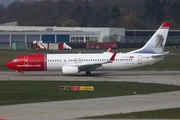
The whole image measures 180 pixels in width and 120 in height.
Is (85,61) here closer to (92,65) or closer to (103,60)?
(92,65)

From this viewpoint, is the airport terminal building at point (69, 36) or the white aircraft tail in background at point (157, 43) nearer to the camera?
the white aircraft tail in background at point (157, 43)

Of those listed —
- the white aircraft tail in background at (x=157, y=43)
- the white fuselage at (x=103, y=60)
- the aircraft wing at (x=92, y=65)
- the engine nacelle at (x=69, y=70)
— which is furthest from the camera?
the white aircraft tail in background at (x=157, y=43)

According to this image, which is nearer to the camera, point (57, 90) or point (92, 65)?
point (57, 90)

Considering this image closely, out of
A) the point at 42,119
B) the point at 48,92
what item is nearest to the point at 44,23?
the point at 48,92

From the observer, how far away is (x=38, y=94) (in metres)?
43.0

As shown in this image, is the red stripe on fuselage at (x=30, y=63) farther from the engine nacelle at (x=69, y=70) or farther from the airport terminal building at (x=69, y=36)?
the airport terminal building at (x=69, y=36)

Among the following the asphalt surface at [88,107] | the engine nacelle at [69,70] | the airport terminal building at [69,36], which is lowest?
the asphalt surface at [88,107]

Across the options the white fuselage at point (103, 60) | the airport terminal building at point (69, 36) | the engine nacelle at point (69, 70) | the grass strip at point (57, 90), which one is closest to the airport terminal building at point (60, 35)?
the airport terminal building at point (69, 36)

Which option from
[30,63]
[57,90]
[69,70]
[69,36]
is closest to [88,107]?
[57,90]

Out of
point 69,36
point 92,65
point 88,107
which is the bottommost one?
point 88,107

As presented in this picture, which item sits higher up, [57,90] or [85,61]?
Answer: [85,61]

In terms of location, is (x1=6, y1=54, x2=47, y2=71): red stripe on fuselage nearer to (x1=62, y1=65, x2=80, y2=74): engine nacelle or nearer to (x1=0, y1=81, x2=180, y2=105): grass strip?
(x1=62, y1=65, x2=80, y2=74): engine nacelle

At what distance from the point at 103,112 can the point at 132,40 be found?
10752 cm

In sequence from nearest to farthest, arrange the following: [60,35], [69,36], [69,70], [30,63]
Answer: [69,70], [30,63], [69,36], [60,35]
